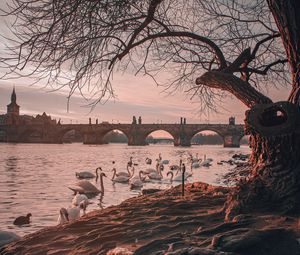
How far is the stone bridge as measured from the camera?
99.4 m

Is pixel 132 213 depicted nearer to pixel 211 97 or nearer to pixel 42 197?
pixel 211 97

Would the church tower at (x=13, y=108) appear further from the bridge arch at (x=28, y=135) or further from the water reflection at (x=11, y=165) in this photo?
the water reflection at (x=11, y=165)

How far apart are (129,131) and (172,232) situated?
332 feet

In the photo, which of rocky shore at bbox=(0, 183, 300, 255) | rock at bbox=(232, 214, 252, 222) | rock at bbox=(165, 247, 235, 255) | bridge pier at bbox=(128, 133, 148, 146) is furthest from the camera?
bridge pier at bbox=(128, 133, 148, 146)

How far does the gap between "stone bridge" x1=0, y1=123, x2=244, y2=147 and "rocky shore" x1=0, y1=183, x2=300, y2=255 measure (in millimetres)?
89134

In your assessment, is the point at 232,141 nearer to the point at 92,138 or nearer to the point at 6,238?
the point at 92,138

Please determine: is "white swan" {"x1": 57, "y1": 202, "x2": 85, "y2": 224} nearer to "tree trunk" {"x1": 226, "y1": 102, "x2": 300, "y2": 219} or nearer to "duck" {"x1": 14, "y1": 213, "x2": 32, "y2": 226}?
"duck" {"x1": 14, "y1": 213, "x2": 32, "y2": 226}

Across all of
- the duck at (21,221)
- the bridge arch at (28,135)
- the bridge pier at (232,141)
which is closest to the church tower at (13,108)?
the bridge arch at (28,135)

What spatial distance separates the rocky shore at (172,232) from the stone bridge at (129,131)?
8913cm

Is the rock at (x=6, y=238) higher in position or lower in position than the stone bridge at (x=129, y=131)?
lower

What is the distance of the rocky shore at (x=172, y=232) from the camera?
4426 mm

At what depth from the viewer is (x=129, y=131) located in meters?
107

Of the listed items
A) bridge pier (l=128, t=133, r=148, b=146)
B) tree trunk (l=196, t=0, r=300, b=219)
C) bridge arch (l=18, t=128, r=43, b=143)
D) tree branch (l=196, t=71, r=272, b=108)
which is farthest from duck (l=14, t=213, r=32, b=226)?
bridge arch (l=18, t=128, r=43, b=143)

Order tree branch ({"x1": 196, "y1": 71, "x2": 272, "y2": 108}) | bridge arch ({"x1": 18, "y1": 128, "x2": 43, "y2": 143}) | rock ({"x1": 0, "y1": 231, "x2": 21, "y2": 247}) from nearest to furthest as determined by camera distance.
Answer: tree branch ({"x1": 196, "y1": 71, "x2": 272, "y2": 108}) < rock ({"x1": 0, "y1": 231, "x2": 21, "y2": 247}) < bridge arch ({"x1": 18, "y1": 128, "x2": 43, "y2": 143})
